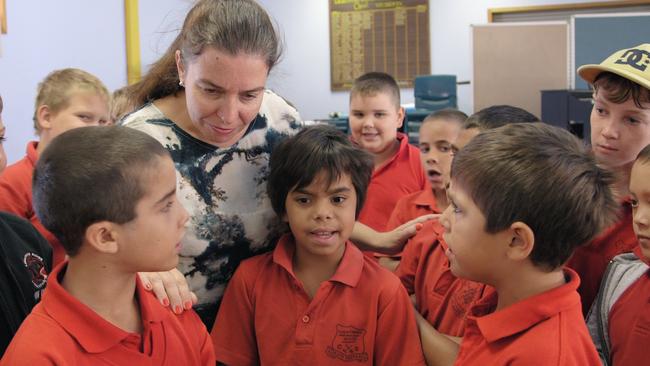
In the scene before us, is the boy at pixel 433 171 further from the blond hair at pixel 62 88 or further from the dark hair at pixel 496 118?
the blond hair at pixel 62 88

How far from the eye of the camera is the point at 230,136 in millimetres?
1732

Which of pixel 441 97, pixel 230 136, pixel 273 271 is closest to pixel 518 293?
pixel 273 271

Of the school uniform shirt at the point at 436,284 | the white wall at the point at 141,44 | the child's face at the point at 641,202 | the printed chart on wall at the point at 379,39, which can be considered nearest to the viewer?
the child's face at the point at 641,202

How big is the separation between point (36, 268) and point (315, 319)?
731mm

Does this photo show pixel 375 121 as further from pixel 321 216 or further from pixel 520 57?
pixel 520 57

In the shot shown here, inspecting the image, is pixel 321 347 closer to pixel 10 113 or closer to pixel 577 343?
pixel 577 343

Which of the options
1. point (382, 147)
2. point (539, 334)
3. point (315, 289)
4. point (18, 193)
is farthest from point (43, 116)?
point (539, 334)

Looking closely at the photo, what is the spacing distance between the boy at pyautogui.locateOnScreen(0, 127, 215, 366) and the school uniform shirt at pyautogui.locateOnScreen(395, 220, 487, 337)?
2.45 feet

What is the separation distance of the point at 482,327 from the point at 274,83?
1.28 meters

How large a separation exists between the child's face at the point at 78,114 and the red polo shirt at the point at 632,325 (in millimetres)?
2508

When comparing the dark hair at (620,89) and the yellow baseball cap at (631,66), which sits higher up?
the yellow baseball cap at (631,66)

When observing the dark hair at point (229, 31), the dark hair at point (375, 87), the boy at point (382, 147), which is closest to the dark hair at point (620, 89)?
the dark hair at point (229, 31)

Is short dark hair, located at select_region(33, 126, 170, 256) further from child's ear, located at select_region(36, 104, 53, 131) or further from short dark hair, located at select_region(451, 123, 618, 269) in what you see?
child's ear, located at select_region(36, 104, 53, 131)

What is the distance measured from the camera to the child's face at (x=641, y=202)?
155 cm
